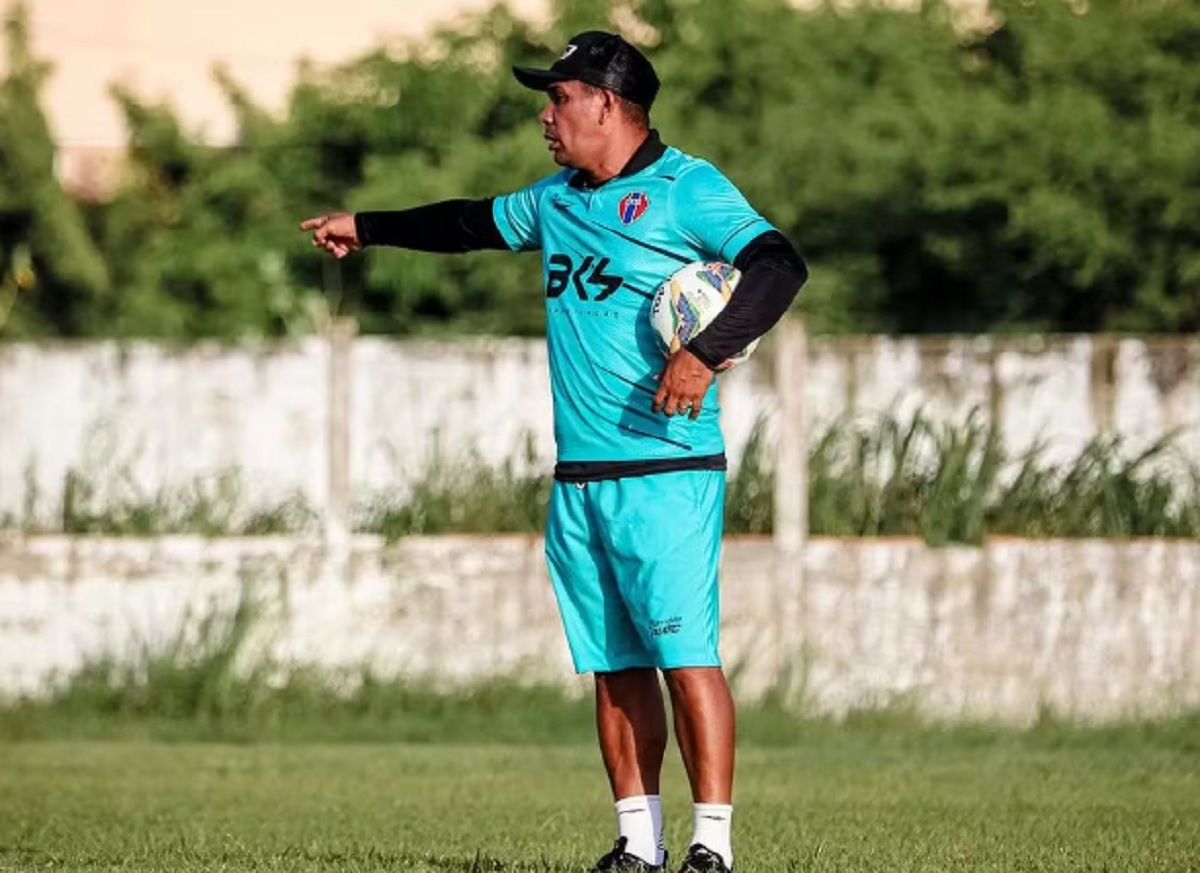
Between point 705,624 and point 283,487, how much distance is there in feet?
38.6

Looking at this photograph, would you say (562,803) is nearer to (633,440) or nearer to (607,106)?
(633,440)

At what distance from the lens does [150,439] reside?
21.0 meters

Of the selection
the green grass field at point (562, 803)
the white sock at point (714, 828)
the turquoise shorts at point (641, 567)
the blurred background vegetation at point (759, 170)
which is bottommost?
the green grass field at point (562, 803)

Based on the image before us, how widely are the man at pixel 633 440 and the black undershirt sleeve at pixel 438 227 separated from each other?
0.39 meters

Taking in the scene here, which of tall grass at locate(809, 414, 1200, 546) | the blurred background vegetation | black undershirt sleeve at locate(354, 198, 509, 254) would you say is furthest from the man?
the blurred background vegetation

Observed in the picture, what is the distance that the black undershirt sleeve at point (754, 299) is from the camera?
7680 mm

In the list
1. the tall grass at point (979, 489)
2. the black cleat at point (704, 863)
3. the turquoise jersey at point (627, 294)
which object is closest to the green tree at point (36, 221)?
the tall grass at point (979, 489)

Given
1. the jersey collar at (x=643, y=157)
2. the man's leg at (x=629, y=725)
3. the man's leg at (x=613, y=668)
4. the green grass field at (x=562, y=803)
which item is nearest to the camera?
the jersey collar at (x=643, y=157)

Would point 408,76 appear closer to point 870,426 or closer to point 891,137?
point 891,137

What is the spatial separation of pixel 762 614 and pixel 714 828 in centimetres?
789

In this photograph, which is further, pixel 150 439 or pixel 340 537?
pixel 150 439

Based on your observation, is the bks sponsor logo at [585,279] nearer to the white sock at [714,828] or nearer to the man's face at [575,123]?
the man's face at [575,123]

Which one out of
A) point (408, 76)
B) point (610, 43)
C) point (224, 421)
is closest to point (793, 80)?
point (408, 76)

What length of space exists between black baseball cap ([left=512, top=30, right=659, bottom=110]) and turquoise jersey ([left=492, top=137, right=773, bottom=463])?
0.60 feet
